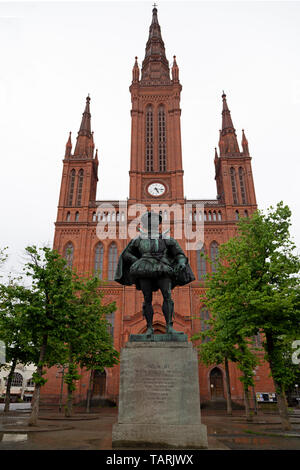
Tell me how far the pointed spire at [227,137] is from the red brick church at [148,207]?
128 millimetres

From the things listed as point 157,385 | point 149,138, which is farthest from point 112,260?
point 157,385

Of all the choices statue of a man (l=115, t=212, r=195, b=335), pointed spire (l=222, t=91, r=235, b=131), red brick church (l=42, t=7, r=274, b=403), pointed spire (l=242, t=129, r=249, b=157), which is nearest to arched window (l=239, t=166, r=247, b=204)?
red brick church (l=42, t=7, r=274, b=403)

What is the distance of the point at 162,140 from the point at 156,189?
25.3 ft

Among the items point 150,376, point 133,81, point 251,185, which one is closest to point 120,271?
point 150,376

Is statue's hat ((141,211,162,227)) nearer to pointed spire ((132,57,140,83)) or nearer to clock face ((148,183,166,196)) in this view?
clock face ((148,183,166,196))

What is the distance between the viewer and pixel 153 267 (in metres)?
6.93

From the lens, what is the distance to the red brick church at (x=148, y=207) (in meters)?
31.5

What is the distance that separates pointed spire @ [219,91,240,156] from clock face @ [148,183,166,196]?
9.40 m

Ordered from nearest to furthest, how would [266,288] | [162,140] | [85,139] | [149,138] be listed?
1. [266,288]
2. [162,140]
3. [149,138]
4. [85,139]

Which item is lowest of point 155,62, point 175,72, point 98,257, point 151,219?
point 151,219

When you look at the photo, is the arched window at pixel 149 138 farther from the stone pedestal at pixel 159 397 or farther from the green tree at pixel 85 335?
the stone pedestal at pixel 159 397

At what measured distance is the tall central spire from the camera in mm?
47225

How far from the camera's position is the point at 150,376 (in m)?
6.07

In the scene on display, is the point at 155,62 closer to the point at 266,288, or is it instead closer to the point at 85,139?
the point at 85,139
